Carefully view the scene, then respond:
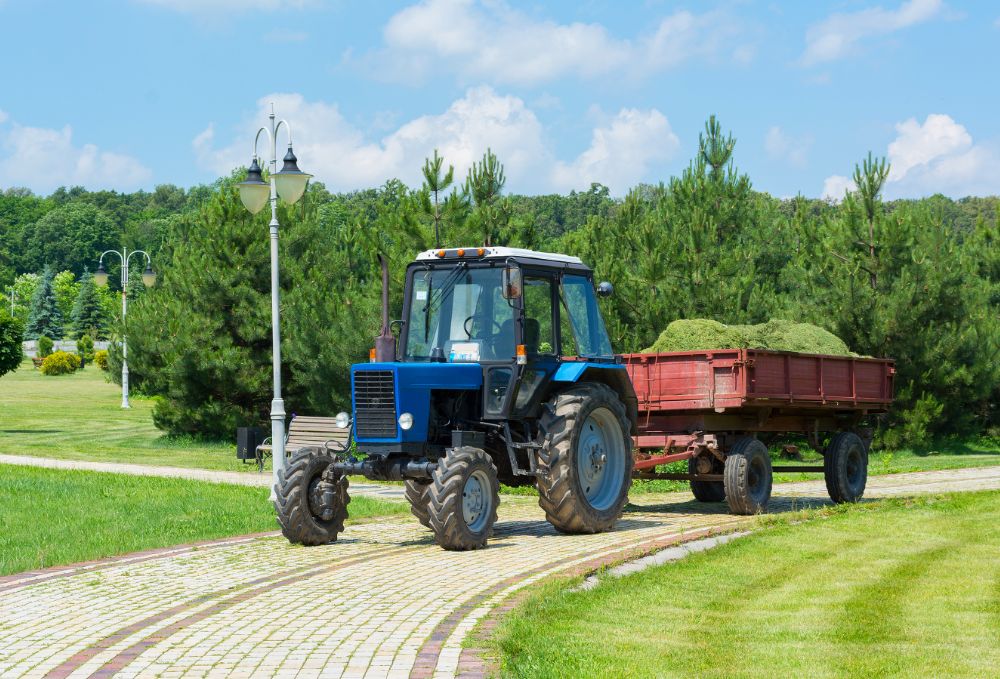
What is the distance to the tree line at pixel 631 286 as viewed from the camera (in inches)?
1057

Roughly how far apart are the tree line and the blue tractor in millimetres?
11279

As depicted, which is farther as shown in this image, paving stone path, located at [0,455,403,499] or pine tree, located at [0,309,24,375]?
pine tree, located at [0,309,24,375]

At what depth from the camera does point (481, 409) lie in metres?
13.1

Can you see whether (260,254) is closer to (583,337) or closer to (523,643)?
(583,337)

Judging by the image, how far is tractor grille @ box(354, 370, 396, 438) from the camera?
12.5 meters


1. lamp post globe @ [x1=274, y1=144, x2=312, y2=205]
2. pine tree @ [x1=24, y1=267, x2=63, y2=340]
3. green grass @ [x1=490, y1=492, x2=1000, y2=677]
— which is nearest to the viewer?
green grass @ [x1=490, y1=492, x2=1000, y2=677]

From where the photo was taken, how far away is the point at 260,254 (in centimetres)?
3078

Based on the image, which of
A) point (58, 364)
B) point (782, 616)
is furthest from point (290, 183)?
point (58, 364)

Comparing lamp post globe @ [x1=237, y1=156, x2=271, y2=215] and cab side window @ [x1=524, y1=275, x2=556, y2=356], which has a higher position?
lamp post globe @ [x1=237, y1=156, x2=271, y2=215]

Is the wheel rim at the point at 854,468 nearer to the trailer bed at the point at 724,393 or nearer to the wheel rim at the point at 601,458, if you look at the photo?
the trailer bed at the point at 724,393

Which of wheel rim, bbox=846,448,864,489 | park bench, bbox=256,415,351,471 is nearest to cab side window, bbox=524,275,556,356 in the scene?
wheel rim, bbox=846,448,864,489

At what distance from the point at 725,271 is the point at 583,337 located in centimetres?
1348

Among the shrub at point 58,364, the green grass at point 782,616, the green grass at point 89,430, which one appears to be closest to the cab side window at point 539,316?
the green grass at point 782,616

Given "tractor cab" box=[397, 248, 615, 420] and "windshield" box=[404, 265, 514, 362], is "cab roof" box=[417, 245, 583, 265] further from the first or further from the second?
"windshield" box=[404, 265, 514, 362]
